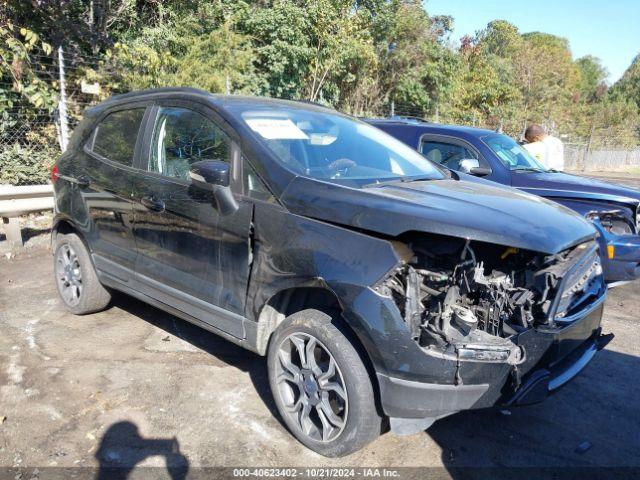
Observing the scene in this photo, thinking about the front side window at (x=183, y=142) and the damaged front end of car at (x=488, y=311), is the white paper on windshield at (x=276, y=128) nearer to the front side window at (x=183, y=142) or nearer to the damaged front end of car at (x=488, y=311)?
the front side window at (x=183, y=142)

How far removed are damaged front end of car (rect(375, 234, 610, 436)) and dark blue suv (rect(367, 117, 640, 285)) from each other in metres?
2.54

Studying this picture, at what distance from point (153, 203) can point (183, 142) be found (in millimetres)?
459

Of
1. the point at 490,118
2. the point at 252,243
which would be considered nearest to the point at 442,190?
the point at 252,243

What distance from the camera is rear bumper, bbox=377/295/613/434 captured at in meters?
2.50

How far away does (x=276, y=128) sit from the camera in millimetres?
3418

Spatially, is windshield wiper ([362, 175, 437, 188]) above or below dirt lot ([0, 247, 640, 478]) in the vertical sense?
above

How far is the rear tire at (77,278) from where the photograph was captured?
4.54 meters

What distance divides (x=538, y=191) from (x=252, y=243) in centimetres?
427

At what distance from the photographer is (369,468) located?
9.18ft

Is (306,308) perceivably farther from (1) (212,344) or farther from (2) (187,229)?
(1) (212,344)

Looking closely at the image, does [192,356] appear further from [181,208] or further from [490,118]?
[490,118]

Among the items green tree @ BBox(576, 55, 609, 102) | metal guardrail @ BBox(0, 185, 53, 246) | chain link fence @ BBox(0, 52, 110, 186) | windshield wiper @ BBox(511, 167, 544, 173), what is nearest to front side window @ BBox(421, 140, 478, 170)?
windshield wiper @ BBox(511, 167, 544, 173)

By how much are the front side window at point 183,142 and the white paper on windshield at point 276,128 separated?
0.20 metres

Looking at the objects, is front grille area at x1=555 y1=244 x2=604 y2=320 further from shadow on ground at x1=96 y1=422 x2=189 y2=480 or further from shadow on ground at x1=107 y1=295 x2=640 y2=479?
shadow on ground at x1=96 y1=422 x2=189 y2=480
